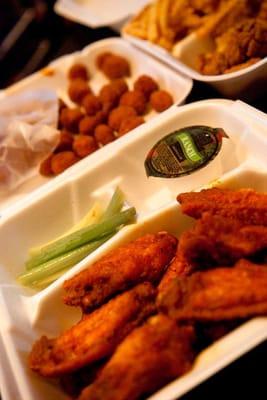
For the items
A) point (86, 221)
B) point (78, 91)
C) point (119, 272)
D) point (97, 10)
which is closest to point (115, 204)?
point (86, 221)

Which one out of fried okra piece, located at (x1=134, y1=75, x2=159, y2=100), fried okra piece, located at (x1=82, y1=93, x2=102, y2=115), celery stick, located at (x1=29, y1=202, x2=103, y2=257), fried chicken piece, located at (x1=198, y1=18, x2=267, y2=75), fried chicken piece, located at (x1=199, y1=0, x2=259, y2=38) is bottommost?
celery stick, located at (x1=29, y1=202, x2=103, y2=257)

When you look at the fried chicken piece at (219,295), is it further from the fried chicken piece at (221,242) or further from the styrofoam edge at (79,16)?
the styrofoam edge at (79,16)

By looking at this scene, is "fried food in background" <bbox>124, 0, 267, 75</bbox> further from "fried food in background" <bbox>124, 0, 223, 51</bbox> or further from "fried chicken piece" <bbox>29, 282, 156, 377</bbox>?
"fried chicken piece" <bbox>29, 282, 156, 377</bbox>

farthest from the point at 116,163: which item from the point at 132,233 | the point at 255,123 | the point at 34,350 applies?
the point at 34,350

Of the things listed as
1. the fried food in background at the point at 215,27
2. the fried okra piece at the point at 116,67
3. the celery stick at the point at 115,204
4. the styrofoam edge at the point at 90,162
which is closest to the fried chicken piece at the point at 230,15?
the fried food in background at the point at 215,27

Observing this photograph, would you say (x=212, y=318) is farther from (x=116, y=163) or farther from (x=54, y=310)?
(x=116, y=163)

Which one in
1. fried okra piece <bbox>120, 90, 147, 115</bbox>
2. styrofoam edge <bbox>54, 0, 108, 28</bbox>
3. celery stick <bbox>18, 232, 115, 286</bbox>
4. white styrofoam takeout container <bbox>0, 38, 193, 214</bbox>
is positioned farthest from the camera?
styrofoam edge <bbox>54, 0, 108, 28</bbox>

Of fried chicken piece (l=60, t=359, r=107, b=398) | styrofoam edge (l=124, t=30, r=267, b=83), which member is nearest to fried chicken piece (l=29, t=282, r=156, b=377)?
fried chicken piece (l=60, t=359, r=107, b=398)
